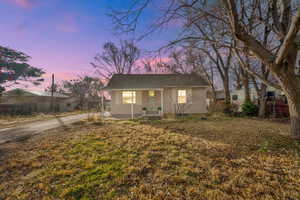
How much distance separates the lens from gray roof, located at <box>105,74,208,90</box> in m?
11.4

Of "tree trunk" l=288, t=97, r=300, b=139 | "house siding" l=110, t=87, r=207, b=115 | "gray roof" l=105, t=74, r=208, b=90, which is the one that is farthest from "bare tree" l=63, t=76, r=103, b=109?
"tree trunk" l=288, t=97, r=300, b=139

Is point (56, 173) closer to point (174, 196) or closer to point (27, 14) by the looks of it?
point (174, 196)

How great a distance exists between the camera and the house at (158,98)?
1108cm

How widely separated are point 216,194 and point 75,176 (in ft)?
8.37

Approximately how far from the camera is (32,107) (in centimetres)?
1577

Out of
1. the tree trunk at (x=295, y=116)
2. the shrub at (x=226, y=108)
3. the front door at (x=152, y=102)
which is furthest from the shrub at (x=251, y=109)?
the front door at (x=152, y=102)

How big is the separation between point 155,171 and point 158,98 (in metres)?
9.20

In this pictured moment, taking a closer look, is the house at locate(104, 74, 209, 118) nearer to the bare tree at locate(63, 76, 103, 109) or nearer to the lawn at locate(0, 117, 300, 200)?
the lawn at locate(0, 117, 300, 200)

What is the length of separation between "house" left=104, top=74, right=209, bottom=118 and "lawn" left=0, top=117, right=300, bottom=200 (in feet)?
23.6

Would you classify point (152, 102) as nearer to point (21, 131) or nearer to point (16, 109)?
point (21, 131)

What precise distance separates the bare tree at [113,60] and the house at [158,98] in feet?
36.4

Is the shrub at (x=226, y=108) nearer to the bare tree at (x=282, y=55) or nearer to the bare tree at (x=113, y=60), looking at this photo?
the bare tree at (x=282, y=55)

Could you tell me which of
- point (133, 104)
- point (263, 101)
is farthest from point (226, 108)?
point (133, 104)

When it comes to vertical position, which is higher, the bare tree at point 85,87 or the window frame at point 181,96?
the bare tree at point 85,87
